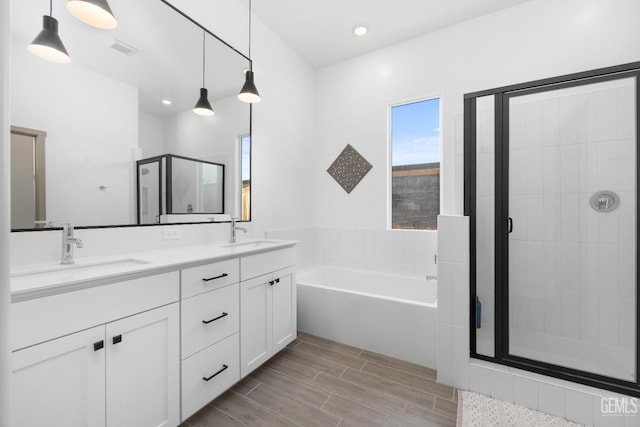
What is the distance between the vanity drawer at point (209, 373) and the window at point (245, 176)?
3.72ft

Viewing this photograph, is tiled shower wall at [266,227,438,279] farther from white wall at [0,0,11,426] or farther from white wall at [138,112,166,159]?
white wall at [0,0,11,426]

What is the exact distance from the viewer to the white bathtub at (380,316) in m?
2.08

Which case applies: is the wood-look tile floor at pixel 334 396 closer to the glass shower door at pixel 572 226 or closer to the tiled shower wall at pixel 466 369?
the tiled shower wall at pixel 466 369

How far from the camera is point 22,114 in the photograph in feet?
4.32

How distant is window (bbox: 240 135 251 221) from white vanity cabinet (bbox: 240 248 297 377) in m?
0.60

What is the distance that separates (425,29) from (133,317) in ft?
10.9

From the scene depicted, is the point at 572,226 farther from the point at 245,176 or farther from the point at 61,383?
the point at 61,383

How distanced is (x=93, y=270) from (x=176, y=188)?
2.69 ft

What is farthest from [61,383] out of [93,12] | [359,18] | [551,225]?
[359,18]

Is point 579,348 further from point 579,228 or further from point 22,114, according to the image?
point 22,114

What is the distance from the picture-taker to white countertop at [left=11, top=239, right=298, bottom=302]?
0.99m

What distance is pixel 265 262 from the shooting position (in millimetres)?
1963

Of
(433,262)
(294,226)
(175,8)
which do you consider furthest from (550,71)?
(175,8)

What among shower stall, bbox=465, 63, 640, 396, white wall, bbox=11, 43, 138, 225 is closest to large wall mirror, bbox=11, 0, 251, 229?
white wall, bbox=11, 43, 138, 225
